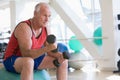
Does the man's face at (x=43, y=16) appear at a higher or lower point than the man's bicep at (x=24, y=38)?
higher

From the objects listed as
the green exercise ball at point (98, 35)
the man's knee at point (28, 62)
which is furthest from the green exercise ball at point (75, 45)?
the man's knee at point (28, 62)

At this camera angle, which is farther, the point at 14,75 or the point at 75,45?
the point at 75,45

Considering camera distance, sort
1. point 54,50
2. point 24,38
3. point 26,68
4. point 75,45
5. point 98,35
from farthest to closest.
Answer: point 75,45, point 98,35, point 54,50, point 24,38, point 26,68

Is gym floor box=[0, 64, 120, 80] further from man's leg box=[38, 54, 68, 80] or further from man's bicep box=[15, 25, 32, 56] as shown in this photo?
man's bicep box=[15, 25, 32, 56]

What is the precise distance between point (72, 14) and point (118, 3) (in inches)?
39.4

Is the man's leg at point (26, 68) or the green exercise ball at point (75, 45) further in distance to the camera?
the green exercise ball at point (75, 45)

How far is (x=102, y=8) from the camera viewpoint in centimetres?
427

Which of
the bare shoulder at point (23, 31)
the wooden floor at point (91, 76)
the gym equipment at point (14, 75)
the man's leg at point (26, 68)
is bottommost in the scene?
the wooden floor at point (91, 76)

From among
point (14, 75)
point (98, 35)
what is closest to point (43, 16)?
point (14, 75)

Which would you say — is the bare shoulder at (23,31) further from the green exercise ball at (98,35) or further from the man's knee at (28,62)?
the green exercise ball at (98,35)

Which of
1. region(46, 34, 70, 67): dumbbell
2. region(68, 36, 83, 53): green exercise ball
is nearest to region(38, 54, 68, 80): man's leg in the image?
region(46, 34, 70, 67): dumbbell

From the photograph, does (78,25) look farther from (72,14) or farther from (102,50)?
(102,50)

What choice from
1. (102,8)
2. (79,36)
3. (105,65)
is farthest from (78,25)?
(105,65)

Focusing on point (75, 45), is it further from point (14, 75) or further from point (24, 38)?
point (24, 38)
